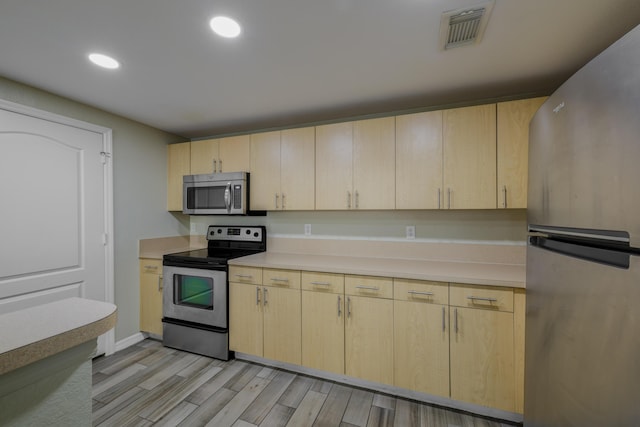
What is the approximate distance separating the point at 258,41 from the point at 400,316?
1.90 metres

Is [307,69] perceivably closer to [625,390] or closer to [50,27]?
[50,27]

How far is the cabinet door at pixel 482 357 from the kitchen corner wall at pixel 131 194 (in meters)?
2.87

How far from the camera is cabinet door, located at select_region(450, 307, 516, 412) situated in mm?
1636

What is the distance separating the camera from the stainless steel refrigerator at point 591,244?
2.07 ft

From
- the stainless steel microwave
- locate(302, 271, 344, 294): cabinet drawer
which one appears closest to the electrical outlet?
locate(302, 271, 344, 294): cabinet drawer

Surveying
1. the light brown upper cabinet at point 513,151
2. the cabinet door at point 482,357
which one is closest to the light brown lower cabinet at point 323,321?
the cabinet door at point 482,357

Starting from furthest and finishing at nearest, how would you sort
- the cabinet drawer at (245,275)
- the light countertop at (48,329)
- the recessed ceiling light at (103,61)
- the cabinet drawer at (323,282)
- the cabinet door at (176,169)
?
1. the cabinet door at (176,169)
2. the cabinet drawer at (245,275)
3. the cabinet drawer at (323,282)
4. the recessed ceiling light at (103,61)
5. the light countertop at (48,329)

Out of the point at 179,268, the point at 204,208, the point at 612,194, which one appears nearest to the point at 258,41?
the point at 612,194

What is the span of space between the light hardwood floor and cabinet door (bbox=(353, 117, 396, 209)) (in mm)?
1431

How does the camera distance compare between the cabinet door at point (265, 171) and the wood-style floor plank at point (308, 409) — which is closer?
the wood-style floor plank at point (308, 409)

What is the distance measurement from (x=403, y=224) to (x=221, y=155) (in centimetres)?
193

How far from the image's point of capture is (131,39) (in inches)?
57.1

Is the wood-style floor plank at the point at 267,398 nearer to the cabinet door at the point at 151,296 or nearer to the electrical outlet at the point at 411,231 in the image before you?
the cabinet door at the point at 151,296

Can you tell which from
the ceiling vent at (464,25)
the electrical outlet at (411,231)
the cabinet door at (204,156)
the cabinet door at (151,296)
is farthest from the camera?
the cabinet door at (204,156)
